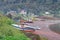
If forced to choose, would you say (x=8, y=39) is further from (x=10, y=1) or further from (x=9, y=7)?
(x=10, y=1)

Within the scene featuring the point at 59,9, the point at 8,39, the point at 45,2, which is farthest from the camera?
the point at 45,2

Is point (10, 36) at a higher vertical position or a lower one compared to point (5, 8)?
higher

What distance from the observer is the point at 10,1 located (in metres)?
66.8

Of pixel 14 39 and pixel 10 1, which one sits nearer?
pixel 14 39

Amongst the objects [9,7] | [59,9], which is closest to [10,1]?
[9,7]

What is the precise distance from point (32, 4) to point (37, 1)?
1.76 metres

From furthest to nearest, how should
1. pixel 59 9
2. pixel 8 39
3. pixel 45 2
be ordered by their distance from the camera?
pixel 45 2 < pixel 59 9 < pixel 8 39

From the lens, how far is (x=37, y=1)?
66250 mm

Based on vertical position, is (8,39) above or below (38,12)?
above

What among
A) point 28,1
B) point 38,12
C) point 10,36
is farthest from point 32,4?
point 10,36

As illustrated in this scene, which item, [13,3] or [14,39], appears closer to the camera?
[14,39]

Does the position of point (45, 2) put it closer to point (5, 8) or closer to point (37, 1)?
point (37, 1)

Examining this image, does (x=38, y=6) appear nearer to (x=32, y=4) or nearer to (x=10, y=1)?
(x=32, y=4)

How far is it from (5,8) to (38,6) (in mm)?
8557
